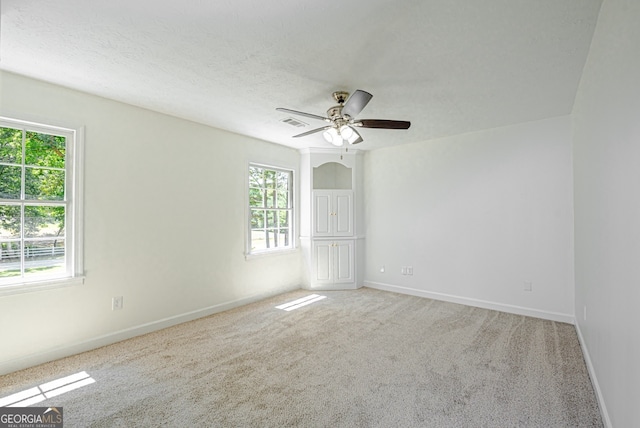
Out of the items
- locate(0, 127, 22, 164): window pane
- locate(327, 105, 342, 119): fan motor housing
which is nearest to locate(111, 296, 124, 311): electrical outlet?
locate(0, 127, 22, 164): window pane

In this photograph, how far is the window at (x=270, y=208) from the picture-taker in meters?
4.84

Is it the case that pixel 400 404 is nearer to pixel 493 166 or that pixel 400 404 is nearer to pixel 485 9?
pixel 485 9

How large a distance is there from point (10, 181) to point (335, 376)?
3.28m

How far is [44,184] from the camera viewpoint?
2865 mm

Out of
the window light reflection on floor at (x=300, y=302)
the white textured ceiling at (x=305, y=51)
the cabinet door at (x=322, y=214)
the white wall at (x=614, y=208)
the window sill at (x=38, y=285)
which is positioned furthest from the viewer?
the cabinet door at (x=322, y=214)

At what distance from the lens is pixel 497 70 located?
2582 millimetres

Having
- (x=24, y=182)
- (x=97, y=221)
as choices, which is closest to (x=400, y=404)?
(x=97, y=221)

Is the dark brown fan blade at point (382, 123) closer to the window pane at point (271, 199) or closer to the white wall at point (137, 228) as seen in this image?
the white wall at point (137, 228)

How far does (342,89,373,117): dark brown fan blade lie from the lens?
7.71 feet

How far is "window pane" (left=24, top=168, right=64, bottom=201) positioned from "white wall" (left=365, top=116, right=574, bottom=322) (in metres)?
4.33

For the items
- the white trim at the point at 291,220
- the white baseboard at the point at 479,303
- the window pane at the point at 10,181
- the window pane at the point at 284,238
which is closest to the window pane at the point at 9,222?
the window pane at the point at 10,181

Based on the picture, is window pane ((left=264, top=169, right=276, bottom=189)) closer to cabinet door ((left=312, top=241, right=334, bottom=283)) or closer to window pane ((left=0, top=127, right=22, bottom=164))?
cabinet door ((left=312, top=241, right=334, bottom=283))

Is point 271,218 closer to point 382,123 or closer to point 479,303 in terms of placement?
point 382,123

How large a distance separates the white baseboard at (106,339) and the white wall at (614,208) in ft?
12.9
